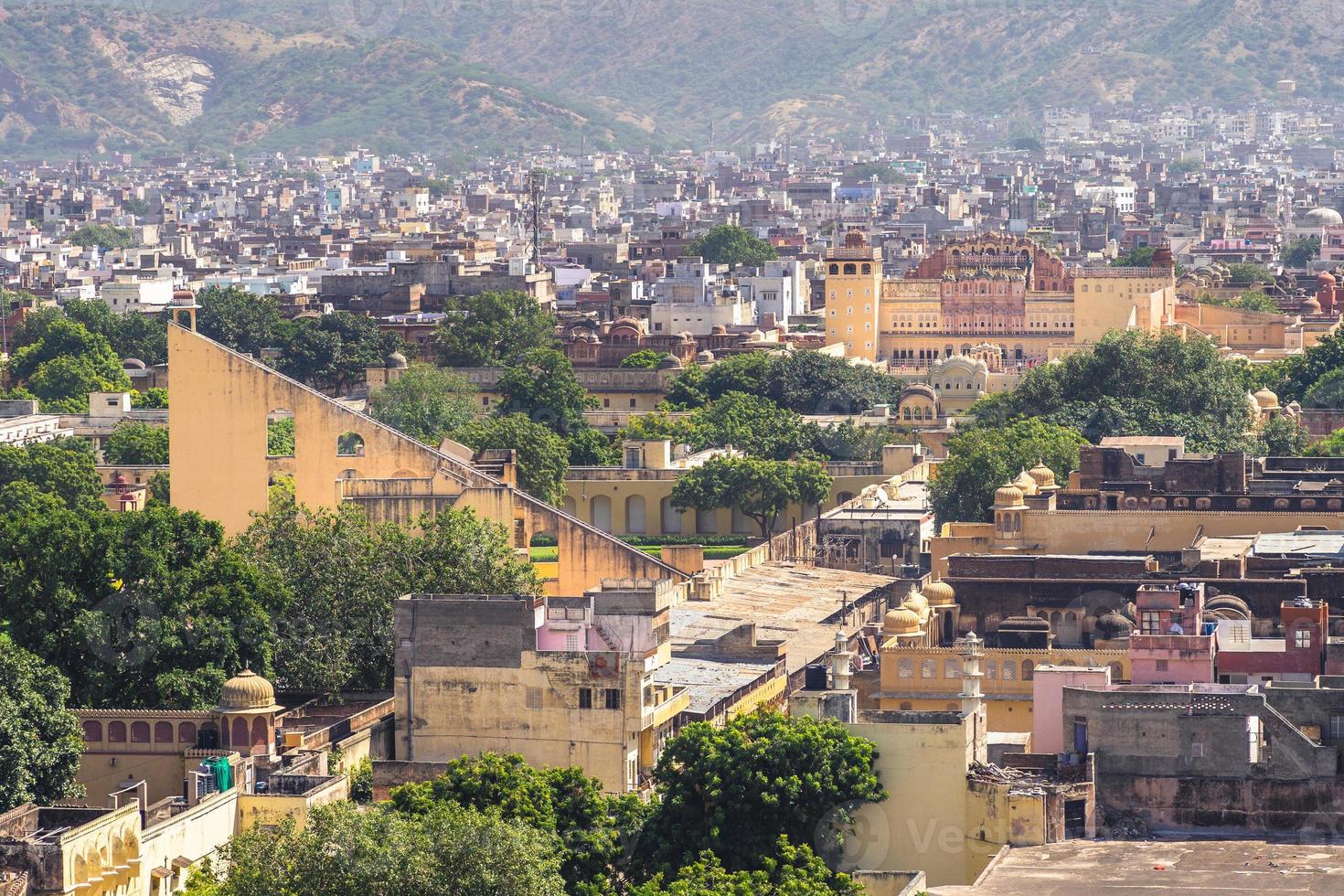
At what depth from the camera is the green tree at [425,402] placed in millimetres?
95750

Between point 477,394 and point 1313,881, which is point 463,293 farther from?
point 1313,881

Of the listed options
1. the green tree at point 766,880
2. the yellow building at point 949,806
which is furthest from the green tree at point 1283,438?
the green tree at point 766,880

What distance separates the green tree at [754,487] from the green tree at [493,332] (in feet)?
88.0

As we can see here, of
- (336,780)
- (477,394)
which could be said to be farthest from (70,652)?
(477,394)

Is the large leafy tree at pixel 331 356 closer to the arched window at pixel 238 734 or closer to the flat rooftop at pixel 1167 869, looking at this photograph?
the arched window at pixel 238 734

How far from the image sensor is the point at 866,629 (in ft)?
192

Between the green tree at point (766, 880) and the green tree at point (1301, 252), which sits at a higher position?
the green tree at point (1301, 252)

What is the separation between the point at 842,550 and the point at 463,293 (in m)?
66.8

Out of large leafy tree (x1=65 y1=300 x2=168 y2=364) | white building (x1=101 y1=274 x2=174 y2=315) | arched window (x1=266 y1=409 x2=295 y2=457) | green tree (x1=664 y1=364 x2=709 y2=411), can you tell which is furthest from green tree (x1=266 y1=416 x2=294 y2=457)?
white building (x1=101 y1=274 x2=174 y2=315)

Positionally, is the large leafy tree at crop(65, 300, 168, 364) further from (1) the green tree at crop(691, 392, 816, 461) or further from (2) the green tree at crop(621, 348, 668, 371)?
(1) the green tree at crop(691, 392, 816, 461)

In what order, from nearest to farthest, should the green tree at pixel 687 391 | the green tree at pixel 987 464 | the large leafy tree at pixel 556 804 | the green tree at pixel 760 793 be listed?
the green tree at pixel 760 793 → the large leafy tree at pixel 556 804 → the green tree at pixel 987 464 → the green tree at pixel 687 391

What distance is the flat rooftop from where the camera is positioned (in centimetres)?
3553

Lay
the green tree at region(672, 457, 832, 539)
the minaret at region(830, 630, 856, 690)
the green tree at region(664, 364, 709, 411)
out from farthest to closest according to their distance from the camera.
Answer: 1. the green tree at region(664, 364, 709, 411)
2. the green tree at region(672, 457, 832, 539)
3. the minaret at region(830, 630, 856, 690)

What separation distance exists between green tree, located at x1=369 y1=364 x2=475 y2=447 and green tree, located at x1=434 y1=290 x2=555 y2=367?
28.8 feet
